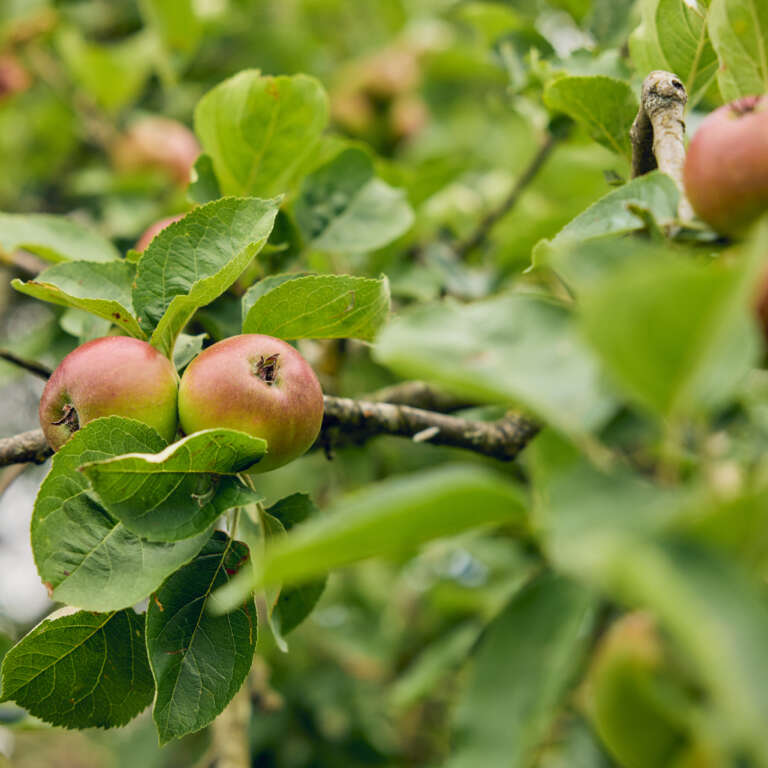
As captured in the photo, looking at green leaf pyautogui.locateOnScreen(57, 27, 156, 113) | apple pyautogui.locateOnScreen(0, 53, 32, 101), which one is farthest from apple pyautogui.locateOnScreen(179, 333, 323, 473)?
apple pyautogui.locateOnScreen(0, 53, 32, 101)

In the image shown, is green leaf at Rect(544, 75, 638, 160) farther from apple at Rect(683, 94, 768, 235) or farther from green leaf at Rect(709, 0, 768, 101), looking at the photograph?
apple at Rect(683, 94, 768, 235)

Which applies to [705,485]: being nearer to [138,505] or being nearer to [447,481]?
[447,481]

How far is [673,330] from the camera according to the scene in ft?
1.22

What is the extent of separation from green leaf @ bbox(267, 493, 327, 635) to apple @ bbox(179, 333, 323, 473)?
10 cm

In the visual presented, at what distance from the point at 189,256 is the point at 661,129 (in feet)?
1.46

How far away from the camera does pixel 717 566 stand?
346mm

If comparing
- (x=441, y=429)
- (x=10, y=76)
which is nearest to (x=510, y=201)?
(x=441, y=429)

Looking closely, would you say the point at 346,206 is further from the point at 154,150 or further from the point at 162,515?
the point at 154,150

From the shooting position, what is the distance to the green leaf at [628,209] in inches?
23.3

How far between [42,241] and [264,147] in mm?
299

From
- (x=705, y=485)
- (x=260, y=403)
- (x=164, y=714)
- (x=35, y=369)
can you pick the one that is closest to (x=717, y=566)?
(x=705, y=485)

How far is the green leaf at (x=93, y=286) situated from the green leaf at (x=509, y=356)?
1.27 ft

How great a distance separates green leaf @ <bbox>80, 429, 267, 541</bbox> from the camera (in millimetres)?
602

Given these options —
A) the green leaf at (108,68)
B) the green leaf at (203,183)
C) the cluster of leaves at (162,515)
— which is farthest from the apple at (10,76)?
the cluster of leaves at (162,515)
